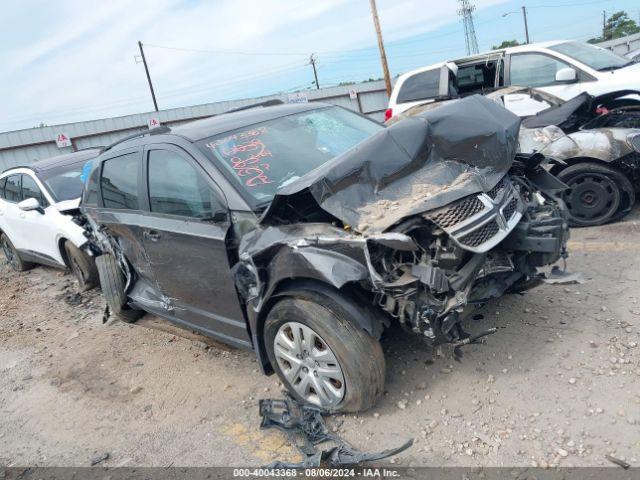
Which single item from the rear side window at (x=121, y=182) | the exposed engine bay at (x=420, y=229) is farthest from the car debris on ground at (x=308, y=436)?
the rear side window at (x=121, y=182)

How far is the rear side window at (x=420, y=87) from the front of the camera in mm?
8172

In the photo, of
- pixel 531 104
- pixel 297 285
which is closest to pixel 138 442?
pixel 297 285

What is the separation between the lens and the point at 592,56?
7309mm

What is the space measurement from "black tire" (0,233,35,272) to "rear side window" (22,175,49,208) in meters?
1.26

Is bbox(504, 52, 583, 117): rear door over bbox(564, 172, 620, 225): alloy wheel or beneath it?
over

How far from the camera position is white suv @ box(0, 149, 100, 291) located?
6.12 meters

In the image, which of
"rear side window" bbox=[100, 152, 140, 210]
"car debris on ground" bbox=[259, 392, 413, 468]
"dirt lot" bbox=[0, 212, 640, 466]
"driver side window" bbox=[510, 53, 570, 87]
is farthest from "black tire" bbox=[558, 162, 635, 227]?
"rear side window" bbox=[100, 152, 140, 210]

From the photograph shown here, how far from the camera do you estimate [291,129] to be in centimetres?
380

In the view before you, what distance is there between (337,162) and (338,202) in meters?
0.29

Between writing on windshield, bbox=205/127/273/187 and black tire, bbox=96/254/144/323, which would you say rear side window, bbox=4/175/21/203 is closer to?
black tire, bbox=96/254/144/323

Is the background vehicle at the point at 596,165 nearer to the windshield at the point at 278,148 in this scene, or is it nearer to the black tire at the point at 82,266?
the windshield at the point at 278,148

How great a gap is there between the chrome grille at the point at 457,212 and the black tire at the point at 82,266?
4.86 meters

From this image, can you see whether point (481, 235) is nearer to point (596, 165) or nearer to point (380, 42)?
point (596, 165)

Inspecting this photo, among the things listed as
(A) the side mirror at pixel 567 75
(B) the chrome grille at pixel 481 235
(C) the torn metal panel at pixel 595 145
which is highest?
(A) the side mirror at pixel 567 75
